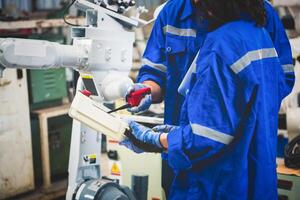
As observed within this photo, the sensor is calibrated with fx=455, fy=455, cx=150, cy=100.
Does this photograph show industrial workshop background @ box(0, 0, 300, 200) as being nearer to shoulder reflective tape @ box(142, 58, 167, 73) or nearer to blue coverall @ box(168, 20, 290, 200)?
shoulder reflective tape @ box(142, 58, 167, 73)

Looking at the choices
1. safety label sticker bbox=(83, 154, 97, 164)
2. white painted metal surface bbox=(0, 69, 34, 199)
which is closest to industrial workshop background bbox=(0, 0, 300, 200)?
white painted metal surface bbox=(0, 69, 34, 199)

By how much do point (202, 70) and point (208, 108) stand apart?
13 centimetres

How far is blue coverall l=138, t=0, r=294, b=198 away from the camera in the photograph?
77.6 inches

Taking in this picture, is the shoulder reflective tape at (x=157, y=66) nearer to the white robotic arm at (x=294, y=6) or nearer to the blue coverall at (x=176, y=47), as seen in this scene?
the blue coverall at (x=176, y=47)

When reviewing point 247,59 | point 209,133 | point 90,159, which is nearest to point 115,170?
point 90,159

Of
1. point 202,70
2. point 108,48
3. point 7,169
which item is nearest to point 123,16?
point 108,48

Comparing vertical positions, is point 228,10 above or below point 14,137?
above

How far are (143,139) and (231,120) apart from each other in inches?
14.5

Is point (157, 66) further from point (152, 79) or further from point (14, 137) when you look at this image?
point (14, 137)

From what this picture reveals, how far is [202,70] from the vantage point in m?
1.56

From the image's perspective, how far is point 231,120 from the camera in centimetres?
153

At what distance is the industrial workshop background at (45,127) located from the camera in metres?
2.71

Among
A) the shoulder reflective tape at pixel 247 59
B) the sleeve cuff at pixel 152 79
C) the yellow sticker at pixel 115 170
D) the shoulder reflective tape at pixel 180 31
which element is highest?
the shoulder reflective tape at pixel 180 31

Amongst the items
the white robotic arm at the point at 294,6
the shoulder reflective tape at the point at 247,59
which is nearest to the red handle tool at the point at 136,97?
the shoulder reflective tape at the point at 247,59
